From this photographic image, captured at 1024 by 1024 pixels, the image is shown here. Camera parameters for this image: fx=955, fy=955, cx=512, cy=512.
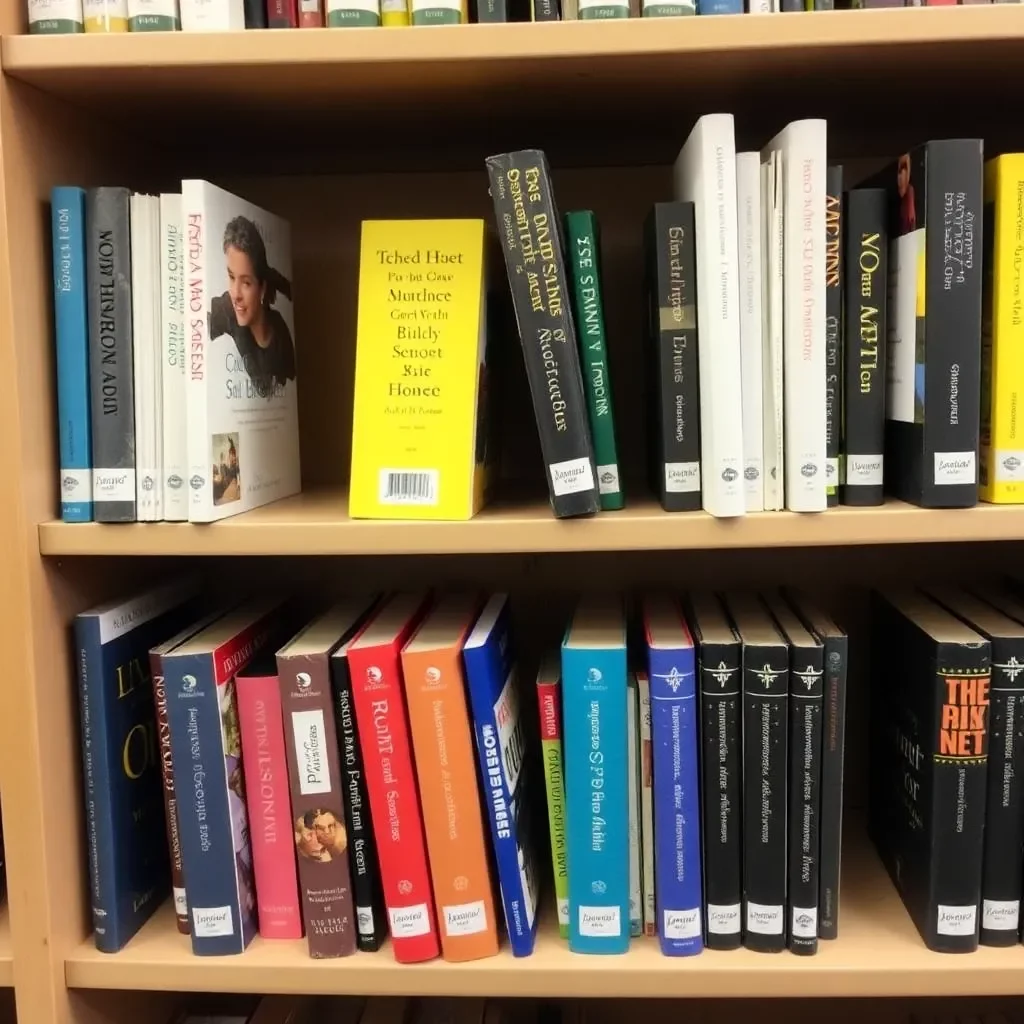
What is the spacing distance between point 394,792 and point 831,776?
0.36 meters

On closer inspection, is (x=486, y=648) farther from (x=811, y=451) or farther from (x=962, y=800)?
(x=962, y=800)

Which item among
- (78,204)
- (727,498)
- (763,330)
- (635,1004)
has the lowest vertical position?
(635,1004)

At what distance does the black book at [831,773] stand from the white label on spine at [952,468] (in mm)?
147

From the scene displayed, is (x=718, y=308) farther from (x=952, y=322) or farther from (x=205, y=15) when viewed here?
(x=205, y=15)

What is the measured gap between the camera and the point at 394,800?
785 millimetres

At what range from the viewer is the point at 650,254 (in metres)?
0.81

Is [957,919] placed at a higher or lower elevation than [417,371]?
lower

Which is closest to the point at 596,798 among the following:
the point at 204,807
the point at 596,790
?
the point at 596,790

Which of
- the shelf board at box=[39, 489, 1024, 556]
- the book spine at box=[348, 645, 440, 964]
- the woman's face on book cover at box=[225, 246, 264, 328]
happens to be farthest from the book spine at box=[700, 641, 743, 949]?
the woman's face on book cover at box=[225, 246, 264, 328]

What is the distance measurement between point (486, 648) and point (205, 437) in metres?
0.28

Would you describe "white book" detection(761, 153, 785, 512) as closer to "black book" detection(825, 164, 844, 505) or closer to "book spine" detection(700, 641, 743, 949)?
"black book" detection(825, 164, 844, 505)

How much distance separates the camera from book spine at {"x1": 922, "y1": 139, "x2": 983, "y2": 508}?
→ 705 mm

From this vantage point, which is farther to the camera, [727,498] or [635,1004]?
[635,1004]

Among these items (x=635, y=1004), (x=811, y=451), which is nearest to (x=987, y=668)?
(x=811, y=451)
